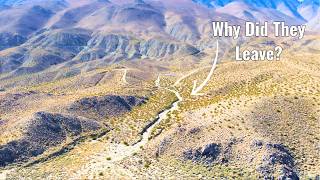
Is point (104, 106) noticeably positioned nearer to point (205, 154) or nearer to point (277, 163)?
point (205, 154)

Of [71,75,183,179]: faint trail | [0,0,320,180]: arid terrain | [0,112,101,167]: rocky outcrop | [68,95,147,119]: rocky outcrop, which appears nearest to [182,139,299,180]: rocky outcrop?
[0,0,320,180]: arid terrain

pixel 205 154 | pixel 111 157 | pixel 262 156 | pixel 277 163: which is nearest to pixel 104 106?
pixel 111 157

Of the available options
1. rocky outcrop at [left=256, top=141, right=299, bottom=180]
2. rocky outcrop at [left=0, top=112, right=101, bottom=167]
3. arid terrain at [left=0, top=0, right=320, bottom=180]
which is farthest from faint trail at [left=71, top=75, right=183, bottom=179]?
rocky outcrop at [left=256, top=141, right=299, bottom=180]

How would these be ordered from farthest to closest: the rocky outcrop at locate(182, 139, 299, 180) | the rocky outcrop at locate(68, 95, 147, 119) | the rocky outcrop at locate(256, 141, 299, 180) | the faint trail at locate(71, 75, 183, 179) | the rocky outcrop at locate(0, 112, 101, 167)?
1. the rocky outcrop at locate(68, 95, 147, 119)
2. the rocky outcrop at locate(0, 112, 101, 167)
3. the rocky outcrop at locate(182, 139, 299, 180)
4. the rocky outcrop at locate(256, 141, 299, 180)
5. the faint trail at locate(71, 75, 183, 179)

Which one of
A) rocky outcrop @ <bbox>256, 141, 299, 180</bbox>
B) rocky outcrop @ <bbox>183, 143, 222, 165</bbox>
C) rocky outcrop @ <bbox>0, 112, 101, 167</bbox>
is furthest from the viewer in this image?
rocky outcrop @ <bbox>0, 112, 101, 167</bbox>

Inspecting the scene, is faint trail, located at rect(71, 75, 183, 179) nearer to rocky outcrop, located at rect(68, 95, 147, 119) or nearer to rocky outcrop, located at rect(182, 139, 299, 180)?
rocky outcrop, located at rect(182, 139, 299, 180)

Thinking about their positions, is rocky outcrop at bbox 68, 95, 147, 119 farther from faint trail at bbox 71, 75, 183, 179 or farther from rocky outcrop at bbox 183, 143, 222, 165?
rocky outcrop at bbox 183, 143, 222, 165

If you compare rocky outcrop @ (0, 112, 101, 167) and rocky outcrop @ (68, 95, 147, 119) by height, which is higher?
rocky outcrop @ (0, 112, 101, 167)

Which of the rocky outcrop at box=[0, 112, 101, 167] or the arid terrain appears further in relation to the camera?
the rocky outcrop at box=[0, 112, 101, 167]

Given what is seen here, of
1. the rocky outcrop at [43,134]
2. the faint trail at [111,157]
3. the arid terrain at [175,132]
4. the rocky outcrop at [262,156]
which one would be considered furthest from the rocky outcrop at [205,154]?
the rocky outcrop at [43,134]
